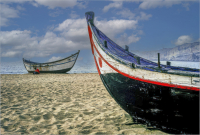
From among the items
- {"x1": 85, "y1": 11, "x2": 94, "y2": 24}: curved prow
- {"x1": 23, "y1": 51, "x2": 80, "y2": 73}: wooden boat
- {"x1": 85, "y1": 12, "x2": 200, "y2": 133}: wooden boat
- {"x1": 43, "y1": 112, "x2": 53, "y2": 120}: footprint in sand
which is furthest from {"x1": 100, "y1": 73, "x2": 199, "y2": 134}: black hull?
{"x1": 23, "y1": 51, "x2": 80, "y2": 73}: wooden boat

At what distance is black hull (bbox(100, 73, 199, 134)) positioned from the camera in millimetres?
1959

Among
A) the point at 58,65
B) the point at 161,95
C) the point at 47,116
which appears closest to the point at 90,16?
the point at 47,116

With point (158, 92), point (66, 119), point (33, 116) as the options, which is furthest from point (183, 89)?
point (33, 116)

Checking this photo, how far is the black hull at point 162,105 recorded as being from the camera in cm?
196

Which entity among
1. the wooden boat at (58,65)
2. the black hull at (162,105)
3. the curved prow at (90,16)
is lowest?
the black hull at (162,105)

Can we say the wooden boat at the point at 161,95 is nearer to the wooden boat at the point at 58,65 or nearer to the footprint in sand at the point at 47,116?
the footprint in sand at the point at 47,116

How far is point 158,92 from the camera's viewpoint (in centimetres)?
220

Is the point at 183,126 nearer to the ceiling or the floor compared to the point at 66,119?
nearer to the ceiling

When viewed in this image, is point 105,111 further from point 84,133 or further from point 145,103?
point 145,103

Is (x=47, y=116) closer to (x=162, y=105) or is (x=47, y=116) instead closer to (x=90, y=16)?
(x=162, y=105)

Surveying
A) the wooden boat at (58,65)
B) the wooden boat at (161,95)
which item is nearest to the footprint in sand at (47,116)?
the wooden boat at (161,95)

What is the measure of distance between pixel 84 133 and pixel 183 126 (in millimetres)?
1861

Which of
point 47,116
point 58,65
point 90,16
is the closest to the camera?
point 47,116

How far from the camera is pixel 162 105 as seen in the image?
221 centimetres
